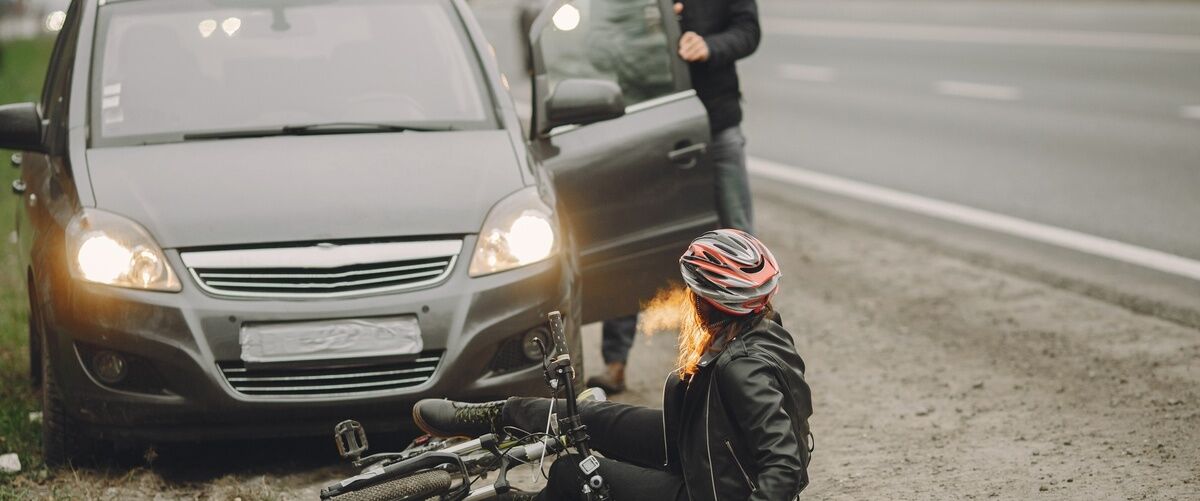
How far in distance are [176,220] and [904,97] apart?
12.9 meters

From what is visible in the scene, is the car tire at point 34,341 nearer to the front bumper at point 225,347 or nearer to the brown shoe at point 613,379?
the front bumper at point 225,347

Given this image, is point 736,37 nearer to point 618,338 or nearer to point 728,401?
point 618,338

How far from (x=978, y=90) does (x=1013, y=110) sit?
6.09ft

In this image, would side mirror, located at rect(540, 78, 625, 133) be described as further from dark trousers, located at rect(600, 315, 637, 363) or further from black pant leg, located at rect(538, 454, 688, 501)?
black pant leg, located at rect(538, 454, 688, 501)

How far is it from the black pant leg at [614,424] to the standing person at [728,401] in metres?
0.15

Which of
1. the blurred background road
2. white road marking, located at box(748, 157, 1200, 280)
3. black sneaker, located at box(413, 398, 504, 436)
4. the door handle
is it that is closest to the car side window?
the door handle

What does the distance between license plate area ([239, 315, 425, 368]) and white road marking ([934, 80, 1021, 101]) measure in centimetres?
1246

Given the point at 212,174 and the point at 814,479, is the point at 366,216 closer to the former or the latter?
the point at 212,174

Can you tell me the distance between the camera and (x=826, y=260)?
9430 mm

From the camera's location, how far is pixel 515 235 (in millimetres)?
5504

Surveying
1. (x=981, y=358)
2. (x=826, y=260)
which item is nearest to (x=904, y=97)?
(x=826, y=260)

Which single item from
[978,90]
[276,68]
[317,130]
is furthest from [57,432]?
[978,90]

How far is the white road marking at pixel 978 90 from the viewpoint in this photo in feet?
55.2

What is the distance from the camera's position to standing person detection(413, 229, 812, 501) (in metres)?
3.85
